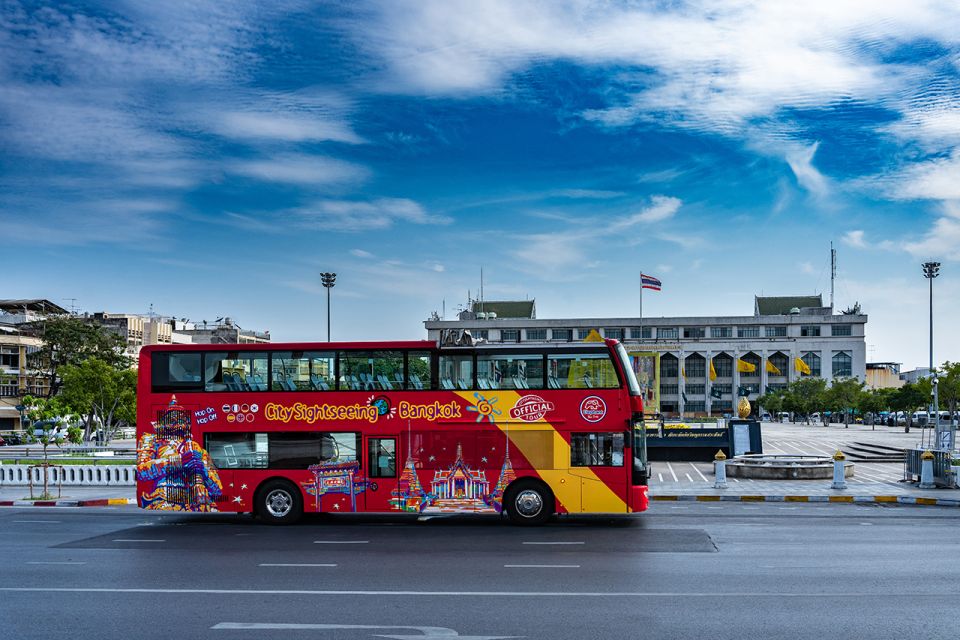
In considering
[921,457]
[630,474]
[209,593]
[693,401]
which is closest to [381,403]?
[630,474]

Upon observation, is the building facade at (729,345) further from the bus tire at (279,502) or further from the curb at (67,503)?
the bus tire at (279,502)

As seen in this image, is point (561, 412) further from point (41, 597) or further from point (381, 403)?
point (41, 597)

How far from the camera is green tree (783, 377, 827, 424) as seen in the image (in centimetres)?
10475

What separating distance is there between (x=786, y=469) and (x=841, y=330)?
101 metres

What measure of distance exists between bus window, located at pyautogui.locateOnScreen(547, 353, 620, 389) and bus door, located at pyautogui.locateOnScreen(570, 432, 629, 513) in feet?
3.62

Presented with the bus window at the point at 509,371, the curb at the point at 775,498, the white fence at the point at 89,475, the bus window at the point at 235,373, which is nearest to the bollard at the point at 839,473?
the curb at the point at 775,498

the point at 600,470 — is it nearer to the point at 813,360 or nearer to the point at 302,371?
the point at 302,371

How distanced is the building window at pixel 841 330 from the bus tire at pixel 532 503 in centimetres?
11477

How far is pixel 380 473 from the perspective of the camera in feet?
65.0

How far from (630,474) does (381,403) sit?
18.9 ft

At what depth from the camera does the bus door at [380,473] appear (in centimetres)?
1973

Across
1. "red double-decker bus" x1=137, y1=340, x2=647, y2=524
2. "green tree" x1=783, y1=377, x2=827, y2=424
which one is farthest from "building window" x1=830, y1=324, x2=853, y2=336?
"red double-decker bus" x1=137, y1=340, x2=647, y2=524

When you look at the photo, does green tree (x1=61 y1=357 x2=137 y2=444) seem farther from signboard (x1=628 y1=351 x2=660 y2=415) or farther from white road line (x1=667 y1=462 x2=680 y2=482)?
white road line (x1=667 y1=462 x2=680 y2=482)

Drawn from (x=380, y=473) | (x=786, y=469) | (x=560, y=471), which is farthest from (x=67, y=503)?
(x=786, y=469)
